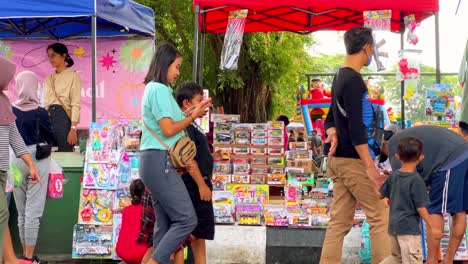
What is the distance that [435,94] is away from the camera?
322 inches

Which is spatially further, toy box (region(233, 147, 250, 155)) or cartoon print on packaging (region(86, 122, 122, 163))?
toy box (region(233, 147, 250, 155))

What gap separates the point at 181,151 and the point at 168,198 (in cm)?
35

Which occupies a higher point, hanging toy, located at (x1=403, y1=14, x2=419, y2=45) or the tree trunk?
hanging toy, located at (x1=403, y1=14, x2=419, y2=45)

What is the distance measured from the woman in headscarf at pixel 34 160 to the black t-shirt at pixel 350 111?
2732 mm

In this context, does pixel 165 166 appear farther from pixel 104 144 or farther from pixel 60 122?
pixel 60 122

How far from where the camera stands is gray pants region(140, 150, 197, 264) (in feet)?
17.8

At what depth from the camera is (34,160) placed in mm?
6863

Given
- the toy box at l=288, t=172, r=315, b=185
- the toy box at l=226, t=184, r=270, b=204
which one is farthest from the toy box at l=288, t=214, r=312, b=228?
the toy box at l=288, t=172, r=315, b=185

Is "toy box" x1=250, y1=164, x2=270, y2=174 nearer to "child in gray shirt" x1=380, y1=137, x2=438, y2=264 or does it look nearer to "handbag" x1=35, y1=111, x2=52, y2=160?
"handbag" x1=35, y1=111, x2=52, y2=160

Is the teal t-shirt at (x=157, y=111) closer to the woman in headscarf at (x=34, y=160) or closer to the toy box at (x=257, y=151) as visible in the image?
the woman in headscarf at (x=34, y=160)

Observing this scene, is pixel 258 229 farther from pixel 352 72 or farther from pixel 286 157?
pixel 352 72

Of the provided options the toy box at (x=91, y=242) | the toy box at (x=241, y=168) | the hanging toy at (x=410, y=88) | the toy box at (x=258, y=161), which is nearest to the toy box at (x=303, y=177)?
the toy box at (x=258, y=161)

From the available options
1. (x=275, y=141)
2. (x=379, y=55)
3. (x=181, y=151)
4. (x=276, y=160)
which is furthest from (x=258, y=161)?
(x=181, y=151)

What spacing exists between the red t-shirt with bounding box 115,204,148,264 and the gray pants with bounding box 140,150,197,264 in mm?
1175
